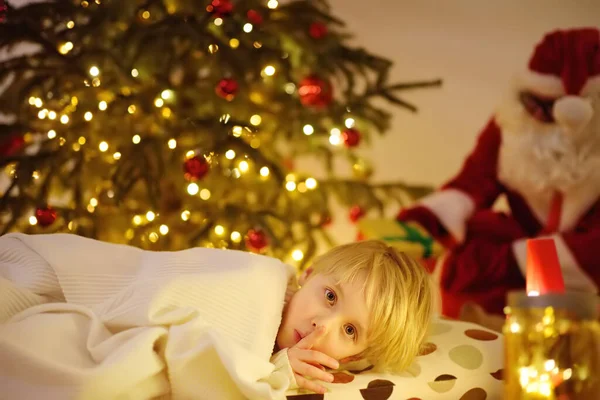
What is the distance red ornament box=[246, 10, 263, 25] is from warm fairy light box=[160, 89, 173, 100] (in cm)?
29

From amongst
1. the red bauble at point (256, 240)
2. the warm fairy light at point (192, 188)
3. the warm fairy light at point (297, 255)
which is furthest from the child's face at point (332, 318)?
the warm fairy light at point (297, 255)

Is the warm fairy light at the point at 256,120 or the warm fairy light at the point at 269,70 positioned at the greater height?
the warm fairy light at the point at 269,70

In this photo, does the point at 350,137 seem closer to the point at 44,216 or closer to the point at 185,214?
the point at 185,214

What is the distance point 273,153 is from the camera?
1755mm

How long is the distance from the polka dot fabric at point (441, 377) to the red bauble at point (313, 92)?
0.83 m

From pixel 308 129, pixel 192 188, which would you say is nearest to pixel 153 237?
pixel 192 188

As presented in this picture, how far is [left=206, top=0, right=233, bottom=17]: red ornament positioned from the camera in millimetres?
1462

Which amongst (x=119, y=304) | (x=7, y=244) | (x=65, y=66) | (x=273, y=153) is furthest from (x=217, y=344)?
(x=273, y=153)

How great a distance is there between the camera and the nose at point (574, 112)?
1449 mm

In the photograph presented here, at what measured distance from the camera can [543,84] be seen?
1521 mm

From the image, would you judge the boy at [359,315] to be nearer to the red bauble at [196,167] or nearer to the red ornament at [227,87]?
the red bauble at [196,167]

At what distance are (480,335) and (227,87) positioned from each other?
0.83 meters

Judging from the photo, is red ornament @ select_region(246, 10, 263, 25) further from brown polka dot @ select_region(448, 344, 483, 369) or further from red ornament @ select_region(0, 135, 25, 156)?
brown polka dot @ select_region(448, 344, 483, 369)

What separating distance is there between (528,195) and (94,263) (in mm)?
1209
